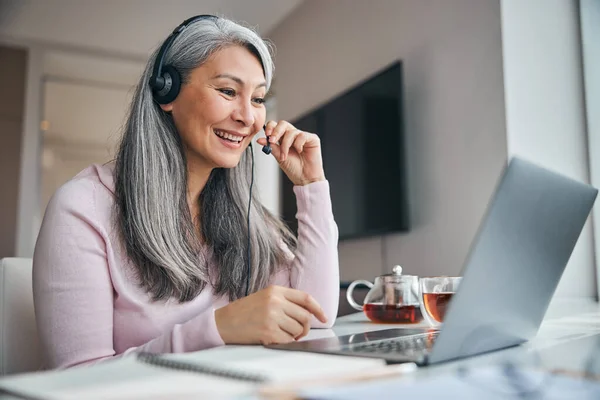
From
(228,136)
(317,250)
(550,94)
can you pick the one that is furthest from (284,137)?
(550,94)

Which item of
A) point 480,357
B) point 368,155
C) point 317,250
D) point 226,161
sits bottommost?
point 480,357

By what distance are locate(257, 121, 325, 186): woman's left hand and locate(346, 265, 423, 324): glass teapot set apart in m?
0.30

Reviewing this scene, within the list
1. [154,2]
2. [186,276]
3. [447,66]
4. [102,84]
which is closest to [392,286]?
[186,276]

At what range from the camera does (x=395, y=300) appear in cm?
110

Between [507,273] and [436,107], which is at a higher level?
[436,107]

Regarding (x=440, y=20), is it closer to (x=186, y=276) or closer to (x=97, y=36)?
(x=186, y=276)

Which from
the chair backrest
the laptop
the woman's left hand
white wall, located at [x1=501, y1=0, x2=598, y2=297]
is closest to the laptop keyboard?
the laptop

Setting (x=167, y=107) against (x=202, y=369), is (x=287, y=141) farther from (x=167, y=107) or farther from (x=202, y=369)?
(x=202, y=369)

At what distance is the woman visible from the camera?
87 cm

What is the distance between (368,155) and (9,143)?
2951mm

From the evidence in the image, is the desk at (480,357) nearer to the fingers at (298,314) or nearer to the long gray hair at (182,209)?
the fingers at (298,314)

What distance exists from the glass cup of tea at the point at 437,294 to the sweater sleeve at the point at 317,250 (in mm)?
263

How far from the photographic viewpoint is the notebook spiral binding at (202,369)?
44 cm

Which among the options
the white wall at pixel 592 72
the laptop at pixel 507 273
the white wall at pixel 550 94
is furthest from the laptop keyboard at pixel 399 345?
the white wall at pixel 592 72
